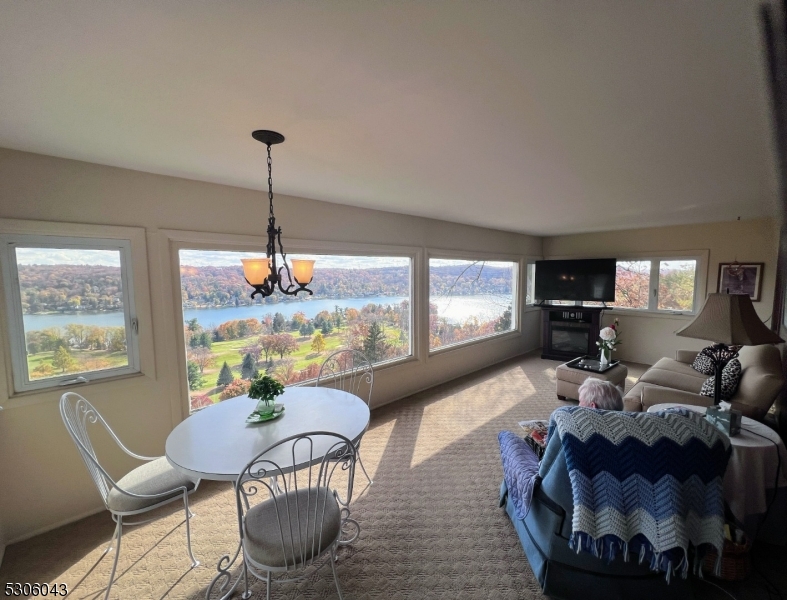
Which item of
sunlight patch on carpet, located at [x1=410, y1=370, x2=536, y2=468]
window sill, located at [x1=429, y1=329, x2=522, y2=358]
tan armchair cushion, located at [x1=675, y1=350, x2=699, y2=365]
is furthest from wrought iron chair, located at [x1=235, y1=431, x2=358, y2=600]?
tan armchair cushion, located at [x1=675, y1=350, x2=699, y2=365]

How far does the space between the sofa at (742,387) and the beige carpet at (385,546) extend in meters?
1.07

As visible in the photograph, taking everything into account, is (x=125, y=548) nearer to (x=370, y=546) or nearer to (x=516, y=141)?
(x=370, y=546)

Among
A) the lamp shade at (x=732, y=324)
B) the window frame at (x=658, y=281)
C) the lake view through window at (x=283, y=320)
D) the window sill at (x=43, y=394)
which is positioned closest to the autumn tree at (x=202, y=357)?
the lake view through window at (x=283, y=320)

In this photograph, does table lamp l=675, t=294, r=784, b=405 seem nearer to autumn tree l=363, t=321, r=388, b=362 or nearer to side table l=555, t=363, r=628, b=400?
side table l=555, t=363, r=628, b=400

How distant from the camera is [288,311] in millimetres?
3271

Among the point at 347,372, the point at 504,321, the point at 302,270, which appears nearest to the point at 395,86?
the point at 302,270

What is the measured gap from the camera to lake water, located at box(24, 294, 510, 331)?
216 cm

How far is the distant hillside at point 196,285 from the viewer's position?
6.86 feet

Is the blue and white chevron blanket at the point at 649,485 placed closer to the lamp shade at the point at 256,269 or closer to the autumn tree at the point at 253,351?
the lamp shade at the point at 256,269

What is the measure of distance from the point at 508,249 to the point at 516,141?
14.5ft

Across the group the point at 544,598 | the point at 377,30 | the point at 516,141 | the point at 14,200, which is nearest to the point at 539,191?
the point at 516,141

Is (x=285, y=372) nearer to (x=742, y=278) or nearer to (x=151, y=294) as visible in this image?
(x=151, y=294)

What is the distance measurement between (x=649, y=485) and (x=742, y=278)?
17.1 ft

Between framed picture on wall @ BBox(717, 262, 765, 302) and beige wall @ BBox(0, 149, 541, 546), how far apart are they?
5649mm
